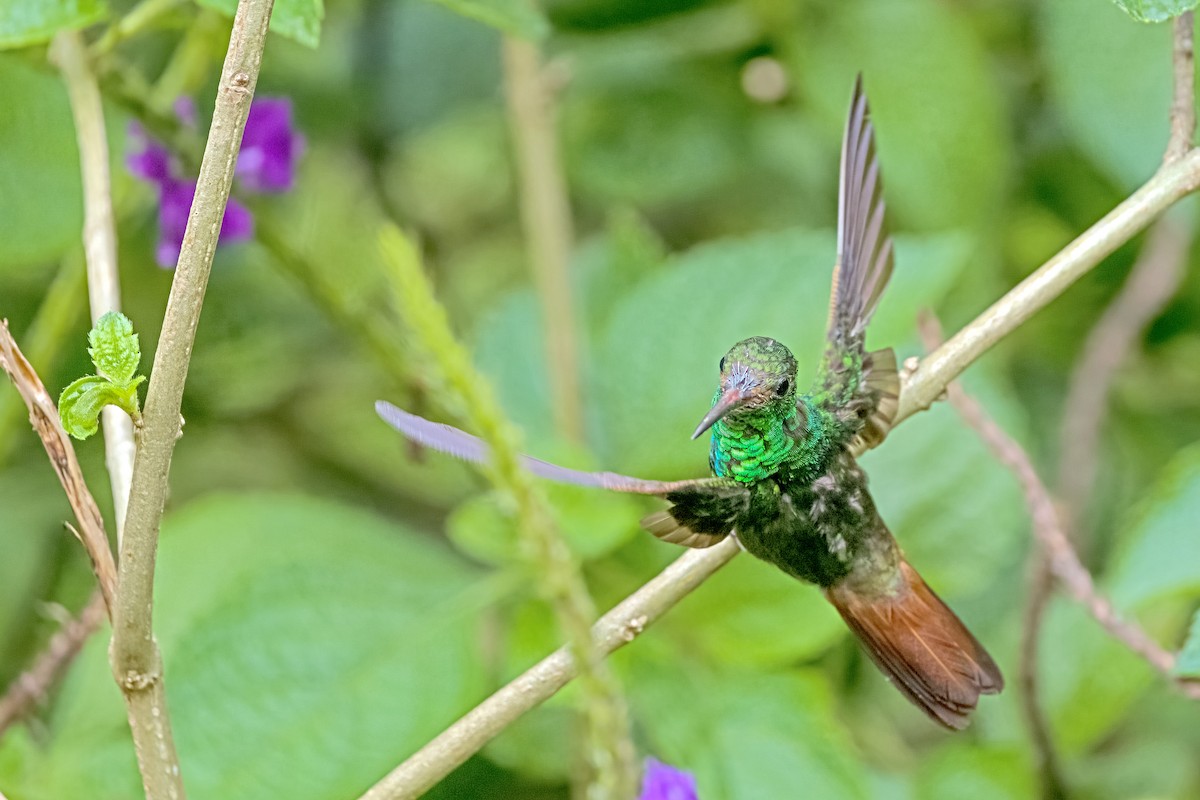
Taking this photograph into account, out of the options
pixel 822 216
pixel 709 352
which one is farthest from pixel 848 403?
pixel 822 216

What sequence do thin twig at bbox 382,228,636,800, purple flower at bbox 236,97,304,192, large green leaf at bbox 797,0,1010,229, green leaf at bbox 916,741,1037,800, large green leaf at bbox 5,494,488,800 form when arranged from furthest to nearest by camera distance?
1. large green leaf at bbox 797,0,1010,229
2. purple flower at bbox 236,97,304,192
3. green leaf at bbox 916,741,1037,800
4. large green leaf at bbox 5,494,488,800
5. thin twig at bbox 382,228,636,800

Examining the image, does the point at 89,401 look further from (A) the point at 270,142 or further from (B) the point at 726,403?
(A) the point at 270,142

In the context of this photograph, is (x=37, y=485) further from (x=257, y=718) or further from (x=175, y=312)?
(x=175, y=312)

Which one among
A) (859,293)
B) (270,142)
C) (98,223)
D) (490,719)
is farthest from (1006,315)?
(270,142)

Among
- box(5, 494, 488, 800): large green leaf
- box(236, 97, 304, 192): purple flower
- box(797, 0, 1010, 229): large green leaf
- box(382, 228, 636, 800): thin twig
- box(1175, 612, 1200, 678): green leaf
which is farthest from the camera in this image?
box(797, 0, 1010, 229): large green leaf

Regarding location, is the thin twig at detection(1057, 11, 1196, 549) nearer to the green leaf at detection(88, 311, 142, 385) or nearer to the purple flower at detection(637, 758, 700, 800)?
the purple flower at detection(637, 758, 700, 800)

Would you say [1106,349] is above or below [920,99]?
below

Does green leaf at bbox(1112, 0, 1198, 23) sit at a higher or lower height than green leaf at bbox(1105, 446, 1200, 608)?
higher

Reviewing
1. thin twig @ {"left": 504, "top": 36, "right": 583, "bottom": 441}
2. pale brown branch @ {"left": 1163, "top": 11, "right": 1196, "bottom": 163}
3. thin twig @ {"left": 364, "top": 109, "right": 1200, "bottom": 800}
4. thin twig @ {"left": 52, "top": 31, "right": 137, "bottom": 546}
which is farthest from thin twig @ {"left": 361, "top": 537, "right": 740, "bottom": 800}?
thin twig @ {"left": 504, "top": 36, "right": 583, "bottom": 441}
